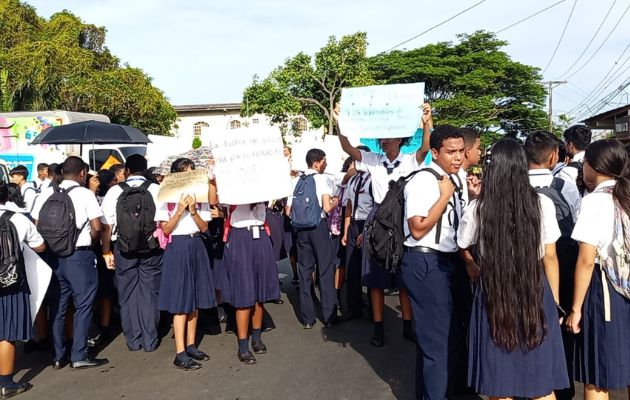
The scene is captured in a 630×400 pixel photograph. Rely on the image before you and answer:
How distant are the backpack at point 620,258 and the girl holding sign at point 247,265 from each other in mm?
2975

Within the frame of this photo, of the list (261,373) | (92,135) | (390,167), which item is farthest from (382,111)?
(92,135)

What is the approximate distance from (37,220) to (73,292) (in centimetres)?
75

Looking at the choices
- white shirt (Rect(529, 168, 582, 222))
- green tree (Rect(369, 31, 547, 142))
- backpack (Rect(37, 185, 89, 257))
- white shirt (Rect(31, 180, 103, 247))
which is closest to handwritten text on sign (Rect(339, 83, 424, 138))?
white shirt (Rect(529, 168, 582, 222))

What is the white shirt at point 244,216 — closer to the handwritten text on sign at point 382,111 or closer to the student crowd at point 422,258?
the student crowd at point 422,258

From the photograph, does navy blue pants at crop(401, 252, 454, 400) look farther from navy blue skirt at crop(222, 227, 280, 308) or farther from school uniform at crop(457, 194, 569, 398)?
navy blue skirt at crop(222, 227, 280, 308)

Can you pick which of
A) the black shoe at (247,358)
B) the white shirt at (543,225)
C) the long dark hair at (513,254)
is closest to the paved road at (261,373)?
the black shoe at (247,358)

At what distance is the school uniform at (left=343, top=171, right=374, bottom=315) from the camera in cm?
597

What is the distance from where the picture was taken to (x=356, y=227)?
6.17 m

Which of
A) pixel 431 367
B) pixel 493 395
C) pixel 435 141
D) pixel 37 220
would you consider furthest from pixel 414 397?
pixel 37 220

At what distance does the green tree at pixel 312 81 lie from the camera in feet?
82.9

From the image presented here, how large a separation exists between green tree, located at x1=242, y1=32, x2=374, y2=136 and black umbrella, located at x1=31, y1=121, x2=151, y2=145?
671 inches

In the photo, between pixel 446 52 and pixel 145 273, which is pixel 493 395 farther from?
pixel 446 52

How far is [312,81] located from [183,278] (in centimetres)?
2195

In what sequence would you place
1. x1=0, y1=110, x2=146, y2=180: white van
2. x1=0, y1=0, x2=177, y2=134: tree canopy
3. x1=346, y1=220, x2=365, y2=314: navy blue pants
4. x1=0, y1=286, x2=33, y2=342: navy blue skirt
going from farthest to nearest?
x1=0, y1=0, x2=177, y2=134: tree canopy → x1=0, y1=110, x2=146, y2=180: white van → x1=346, y1=220, x2=365, y2=314: navy blue pants → x1=0, y1=286, x2=33, y2=342: navy blue skirt
